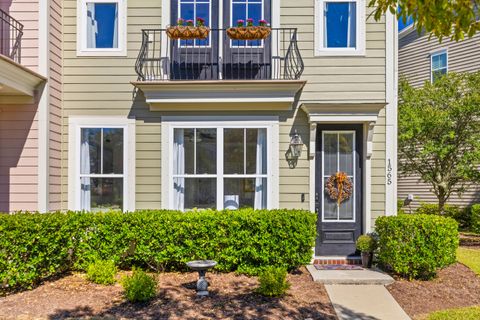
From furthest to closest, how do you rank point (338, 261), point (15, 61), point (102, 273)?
point (338, 261)
point (15, 61)
point (102, 273)

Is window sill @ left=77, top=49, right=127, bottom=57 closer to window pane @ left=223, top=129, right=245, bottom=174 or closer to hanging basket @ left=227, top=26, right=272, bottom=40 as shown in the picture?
hanging basket @ left=227, top=26, right=272, bottom=40

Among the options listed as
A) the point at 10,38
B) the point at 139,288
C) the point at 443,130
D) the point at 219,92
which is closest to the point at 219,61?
the point at 219,92

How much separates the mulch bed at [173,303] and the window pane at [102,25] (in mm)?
4306

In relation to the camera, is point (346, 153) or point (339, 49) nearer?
point (339, 49)

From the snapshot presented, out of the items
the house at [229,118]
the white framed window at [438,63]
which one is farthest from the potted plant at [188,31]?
the white framed window at [438,63]

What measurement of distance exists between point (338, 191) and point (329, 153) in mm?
740

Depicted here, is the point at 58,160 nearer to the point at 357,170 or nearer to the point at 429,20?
the point at 357,170

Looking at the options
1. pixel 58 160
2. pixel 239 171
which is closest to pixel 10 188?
pixel 58 160

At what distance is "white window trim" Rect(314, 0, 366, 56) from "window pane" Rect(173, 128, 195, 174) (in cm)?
287

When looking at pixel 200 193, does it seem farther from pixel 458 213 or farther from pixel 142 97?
pixel 458 213

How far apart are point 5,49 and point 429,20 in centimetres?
655

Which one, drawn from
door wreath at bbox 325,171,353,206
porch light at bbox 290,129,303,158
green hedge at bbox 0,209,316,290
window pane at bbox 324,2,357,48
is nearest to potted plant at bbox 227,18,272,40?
window pane at bbox 324,2,357,48

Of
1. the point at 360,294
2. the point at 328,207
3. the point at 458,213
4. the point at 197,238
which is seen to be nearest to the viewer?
the point at 360,294

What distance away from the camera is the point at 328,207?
7.22m
